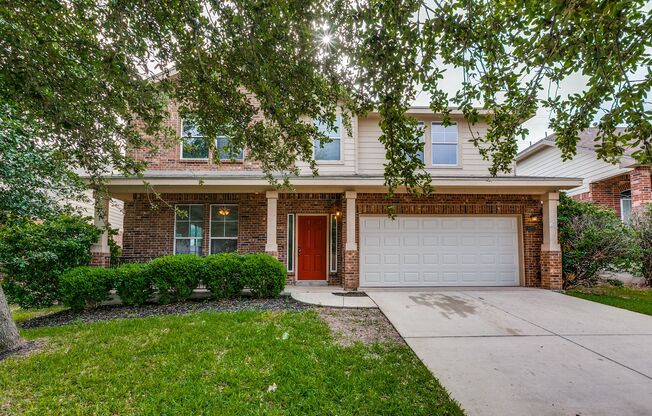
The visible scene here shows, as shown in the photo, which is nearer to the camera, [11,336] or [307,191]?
[11,336]

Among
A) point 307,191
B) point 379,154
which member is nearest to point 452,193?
point 379,154

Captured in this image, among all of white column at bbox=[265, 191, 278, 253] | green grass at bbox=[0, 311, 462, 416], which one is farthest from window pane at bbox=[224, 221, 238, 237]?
green grass at bbox=[0, 311, 462, 416]

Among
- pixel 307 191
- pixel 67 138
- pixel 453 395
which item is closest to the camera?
pixel 453 395

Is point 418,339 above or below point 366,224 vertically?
below

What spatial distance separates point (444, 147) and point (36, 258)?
425 inches

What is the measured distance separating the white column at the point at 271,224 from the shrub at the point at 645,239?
9.71m

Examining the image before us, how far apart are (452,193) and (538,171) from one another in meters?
8.12

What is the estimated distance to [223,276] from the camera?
23.4 feet

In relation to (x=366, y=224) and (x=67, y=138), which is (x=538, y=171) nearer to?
(x=366, y=224)

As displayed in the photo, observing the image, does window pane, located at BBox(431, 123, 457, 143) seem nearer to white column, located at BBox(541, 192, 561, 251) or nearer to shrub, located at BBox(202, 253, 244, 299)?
white column, located at BBox(541, 192, 561, 251)

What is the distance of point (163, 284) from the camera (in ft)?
22.5

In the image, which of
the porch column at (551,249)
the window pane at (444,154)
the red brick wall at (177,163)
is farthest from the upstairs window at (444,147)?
the red brick wall at (177,163)

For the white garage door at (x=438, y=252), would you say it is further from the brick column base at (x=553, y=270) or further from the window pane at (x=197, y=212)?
the window pane at (x=197, y=212)

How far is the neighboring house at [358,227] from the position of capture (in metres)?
8.86
